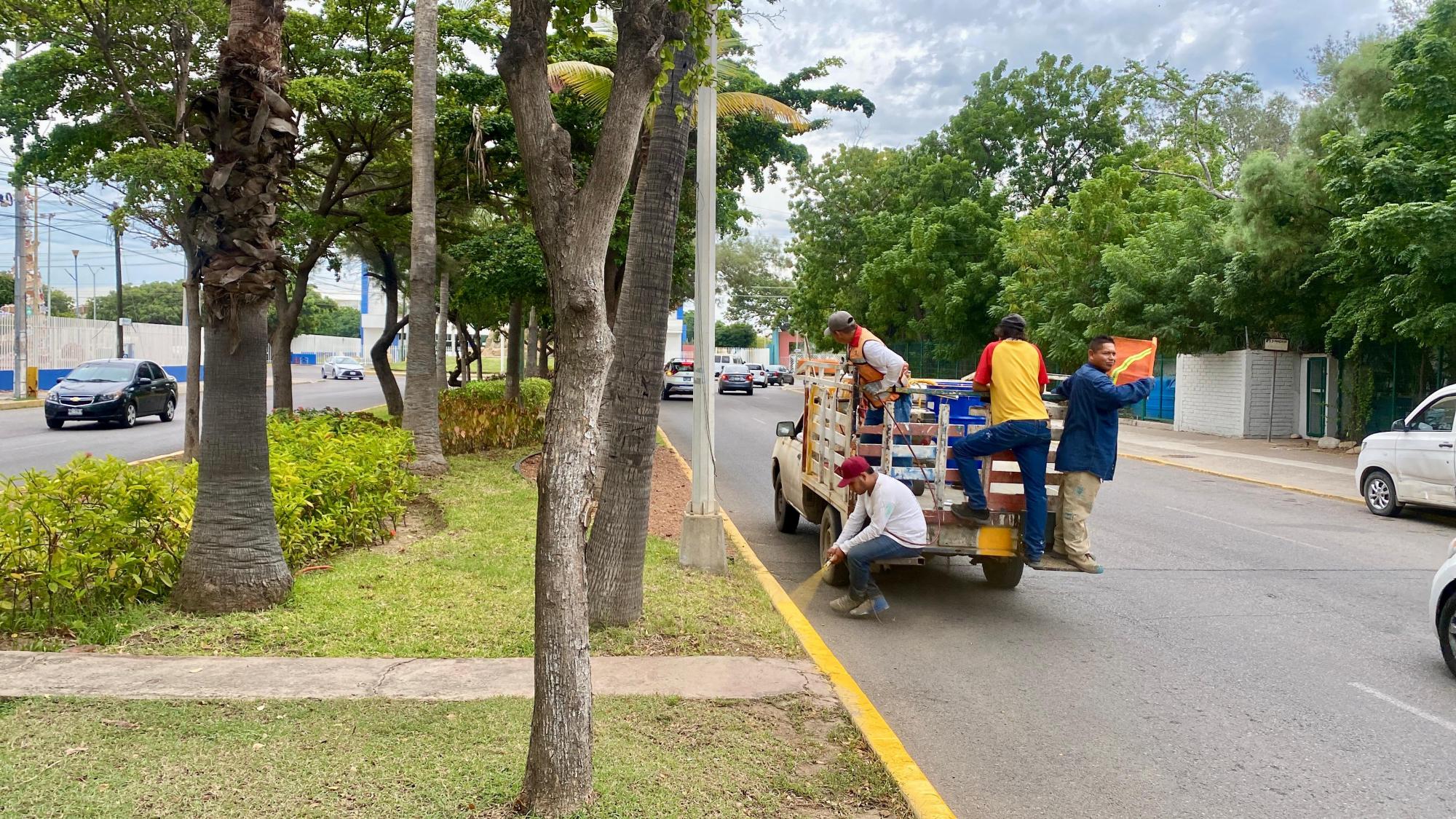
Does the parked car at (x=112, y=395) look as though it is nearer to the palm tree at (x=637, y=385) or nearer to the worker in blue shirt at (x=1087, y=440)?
the palm tree at (x=637, y=385)

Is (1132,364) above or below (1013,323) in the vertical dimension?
below

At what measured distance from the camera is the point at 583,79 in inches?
513

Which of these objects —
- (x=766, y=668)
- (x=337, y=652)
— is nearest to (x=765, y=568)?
(x=766, y=668)

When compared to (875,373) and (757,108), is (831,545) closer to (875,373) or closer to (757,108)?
(875,373)

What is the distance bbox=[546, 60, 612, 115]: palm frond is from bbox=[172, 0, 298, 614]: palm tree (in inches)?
246

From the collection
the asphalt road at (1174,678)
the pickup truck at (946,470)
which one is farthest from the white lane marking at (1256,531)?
the pickup truck at (946,470)

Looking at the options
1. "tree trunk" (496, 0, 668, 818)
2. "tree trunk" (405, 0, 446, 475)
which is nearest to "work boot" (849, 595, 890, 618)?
"tree trunk" (496, 0, 668, 818)

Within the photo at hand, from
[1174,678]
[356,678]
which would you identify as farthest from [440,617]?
[1174,678]

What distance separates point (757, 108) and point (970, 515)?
884 cm

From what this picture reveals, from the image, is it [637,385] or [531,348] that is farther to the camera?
[531,348]

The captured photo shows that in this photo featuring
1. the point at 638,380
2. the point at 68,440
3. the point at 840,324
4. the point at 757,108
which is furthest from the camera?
the point at 68,440

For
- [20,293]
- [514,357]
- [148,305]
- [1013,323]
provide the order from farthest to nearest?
[148,305], [20,293], [514,357], [1013,323]

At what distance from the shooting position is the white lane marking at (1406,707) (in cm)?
520

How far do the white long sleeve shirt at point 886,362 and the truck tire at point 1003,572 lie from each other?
205 cm
